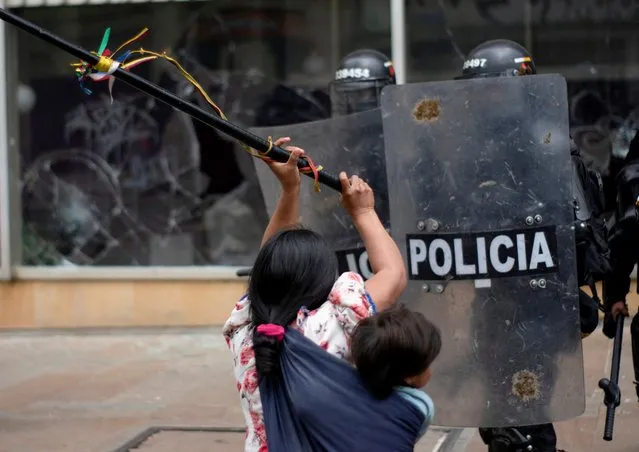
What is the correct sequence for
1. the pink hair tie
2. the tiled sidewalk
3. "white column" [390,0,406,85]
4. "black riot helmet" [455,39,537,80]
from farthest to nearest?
"white column" [390,0,406,85] < the tiled sidewalk < "black riot helmet" [455,39,537,80] < the pink hair tie

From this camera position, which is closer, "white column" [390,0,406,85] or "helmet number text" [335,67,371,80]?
"helmet number text" [335,67,371,80]

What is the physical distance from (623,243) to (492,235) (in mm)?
1294

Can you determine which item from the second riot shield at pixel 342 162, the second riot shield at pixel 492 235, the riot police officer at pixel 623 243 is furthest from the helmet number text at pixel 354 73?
the second riot shield at pixel 492 235

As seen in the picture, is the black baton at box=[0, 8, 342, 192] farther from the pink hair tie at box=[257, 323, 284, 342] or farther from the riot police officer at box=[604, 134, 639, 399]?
the riot police officer at box=[604, 134, 639, 399]

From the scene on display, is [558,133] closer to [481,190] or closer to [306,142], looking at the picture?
[481,190]

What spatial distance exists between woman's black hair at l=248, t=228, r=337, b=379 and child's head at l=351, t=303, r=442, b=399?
212 millimetres

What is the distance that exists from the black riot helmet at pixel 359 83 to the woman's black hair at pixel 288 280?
3.05 meters

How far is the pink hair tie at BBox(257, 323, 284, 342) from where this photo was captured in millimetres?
2951

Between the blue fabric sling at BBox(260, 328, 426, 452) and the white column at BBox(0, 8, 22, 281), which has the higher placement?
the white column at BBox(0, 8, 22, 281)

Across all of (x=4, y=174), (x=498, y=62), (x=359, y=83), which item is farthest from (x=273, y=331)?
(x=4, y=174)

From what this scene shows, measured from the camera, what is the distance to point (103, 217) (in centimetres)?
1011

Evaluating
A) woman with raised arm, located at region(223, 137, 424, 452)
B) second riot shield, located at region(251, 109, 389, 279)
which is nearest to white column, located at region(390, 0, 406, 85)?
second riot shield, located at region(251, 109, 389, 279)

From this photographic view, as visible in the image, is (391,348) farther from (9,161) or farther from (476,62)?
(9,161)

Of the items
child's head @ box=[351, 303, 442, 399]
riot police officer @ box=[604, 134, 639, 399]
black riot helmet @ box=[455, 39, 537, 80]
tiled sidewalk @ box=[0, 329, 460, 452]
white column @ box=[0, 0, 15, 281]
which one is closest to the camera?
child's head @ box=[351, 303, 442, 399]
